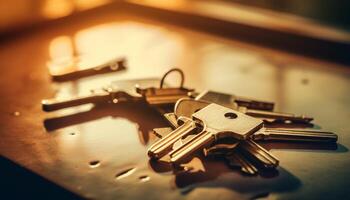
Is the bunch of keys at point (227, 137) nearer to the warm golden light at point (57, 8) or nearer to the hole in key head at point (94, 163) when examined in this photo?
the hole in key head at point (94, 163)

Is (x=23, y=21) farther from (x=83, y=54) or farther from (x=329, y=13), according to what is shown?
(x=329, y=13)

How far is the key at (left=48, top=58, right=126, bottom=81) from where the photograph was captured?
57.3 inches

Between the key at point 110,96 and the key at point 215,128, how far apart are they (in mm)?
246

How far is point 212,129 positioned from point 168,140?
0.10 metres

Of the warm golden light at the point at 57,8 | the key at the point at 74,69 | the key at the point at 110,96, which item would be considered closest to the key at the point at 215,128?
the key at the point at 110,96

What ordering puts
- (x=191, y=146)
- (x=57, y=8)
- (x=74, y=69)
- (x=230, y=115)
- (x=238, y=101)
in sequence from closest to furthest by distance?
(x=191, y=146), (x=230, y=115), (x=238, y=101), (x=74, y=69), (x=57, y=8)

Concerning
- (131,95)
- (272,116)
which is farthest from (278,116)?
(131,95)

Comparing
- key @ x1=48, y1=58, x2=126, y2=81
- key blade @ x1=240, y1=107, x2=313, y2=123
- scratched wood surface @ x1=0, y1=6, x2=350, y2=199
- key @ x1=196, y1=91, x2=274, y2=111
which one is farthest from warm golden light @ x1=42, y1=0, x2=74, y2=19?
key blade @ x1=240, y1=107, x2=313, y2=123

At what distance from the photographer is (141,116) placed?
1.23 m

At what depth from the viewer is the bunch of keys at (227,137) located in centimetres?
98

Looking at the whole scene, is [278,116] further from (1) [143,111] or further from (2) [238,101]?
(1) [143,111]

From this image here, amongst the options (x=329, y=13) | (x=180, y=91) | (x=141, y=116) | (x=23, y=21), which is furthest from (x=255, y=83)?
(x=329, y=13)

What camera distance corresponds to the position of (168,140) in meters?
1.01

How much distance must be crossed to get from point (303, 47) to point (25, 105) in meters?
0.97
